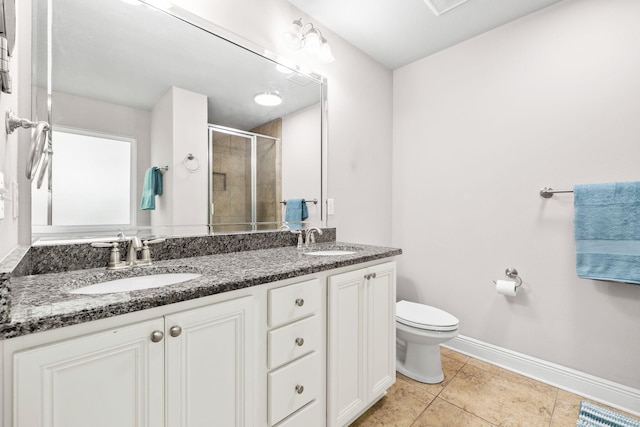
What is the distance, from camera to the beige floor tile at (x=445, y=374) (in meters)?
1.70

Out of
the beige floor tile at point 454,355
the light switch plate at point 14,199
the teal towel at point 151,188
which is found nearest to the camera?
the light switch plate at point 14,199

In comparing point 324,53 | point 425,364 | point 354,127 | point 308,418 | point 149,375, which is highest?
point 324,53

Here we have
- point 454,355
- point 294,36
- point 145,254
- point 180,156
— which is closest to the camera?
point 145,254

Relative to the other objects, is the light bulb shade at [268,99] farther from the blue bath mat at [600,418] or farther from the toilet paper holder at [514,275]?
the blue bath mat at [600,418]

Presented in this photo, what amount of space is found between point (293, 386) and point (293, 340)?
18cm

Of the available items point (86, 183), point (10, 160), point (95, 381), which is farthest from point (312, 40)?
point (95, 381)

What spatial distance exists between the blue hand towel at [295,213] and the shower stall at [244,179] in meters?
0.06

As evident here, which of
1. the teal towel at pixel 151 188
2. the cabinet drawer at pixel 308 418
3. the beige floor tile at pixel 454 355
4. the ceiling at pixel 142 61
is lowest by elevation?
the beige floor tile at pixel 454 355

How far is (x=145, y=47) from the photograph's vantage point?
4.11 feet

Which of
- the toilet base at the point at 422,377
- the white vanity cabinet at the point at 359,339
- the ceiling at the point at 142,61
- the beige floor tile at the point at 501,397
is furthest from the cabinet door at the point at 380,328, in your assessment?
the ceiling at the point at 142,61

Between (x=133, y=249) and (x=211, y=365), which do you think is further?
(x=133, y=249)

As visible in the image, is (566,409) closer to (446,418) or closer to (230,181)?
(446,418)

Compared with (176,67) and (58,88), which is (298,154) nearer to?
(176,67)

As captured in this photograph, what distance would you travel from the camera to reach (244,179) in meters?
1.61
